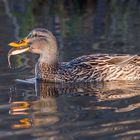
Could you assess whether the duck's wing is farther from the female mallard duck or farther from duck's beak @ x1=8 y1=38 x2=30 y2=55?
duck's beak @ x1=8 y1=38 x2=30 y2=55

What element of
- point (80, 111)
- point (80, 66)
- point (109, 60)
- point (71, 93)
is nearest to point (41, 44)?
point (80, 66)

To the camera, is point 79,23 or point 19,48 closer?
point 19,48

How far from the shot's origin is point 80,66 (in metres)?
12.0

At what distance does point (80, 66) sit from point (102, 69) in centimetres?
38

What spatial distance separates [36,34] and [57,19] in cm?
742

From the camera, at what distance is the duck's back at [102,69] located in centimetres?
1191

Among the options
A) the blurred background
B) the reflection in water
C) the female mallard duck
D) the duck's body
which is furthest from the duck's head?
the blurred background

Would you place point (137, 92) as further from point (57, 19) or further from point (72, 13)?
point (72, 13)

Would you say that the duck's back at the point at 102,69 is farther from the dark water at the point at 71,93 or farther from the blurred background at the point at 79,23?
the blurred background at the point at 79,23

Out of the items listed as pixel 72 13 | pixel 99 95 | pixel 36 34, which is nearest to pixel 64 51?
pixel 36 34

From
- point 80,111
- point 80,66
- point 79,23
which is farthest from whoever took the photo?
point 79,23

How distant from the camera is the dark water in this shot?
821cm

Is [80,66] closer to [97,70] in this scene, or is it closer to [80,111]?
[97,70]

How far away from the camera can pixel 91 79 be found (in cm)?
1186
